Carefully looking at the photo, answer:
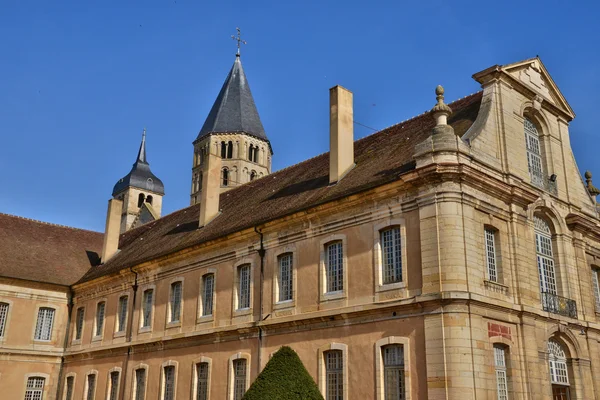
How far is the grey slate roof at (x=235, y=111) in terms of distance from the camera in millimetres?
67688

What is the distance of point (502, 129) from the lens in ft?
63.0

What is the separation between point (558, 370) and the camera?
1836cm

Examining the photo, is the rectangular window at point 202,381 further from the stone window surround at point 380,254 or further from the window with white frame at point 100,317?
the stone window surround at point 380,254

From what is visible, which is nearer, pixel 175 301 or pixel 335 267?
pixel 335 267

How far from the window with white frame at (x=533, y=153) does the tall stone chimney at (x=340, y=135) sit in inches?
217

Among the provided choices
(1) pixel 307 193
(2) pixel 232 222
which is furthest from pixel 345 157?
(2) pixel 232 222

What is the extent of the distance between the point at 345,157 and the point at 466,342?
25.2 feet

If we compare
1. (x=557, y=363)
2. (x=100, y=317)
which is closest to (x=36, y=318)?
(x=100, y=317)

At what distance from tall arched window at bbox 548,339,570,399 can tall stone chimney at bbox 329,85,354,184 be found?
26.0 feet

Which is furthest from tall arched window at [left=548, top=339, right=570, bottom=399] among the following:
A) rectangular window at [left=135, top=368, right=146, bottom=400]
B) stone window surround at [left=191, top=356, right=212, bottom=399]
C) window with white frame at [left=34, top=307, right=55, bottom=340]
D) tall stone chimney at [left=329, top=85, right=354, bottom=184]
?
window with white frame at [left=34, top=307, right=55, bottom=340]

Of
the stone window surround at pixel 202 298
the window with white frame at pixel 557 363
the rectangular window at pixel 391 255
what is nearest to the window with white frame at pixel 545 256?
the window with white frame at pixel 557 363

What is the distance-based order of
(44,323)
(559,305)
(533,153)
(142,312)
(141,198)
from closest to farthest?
(559,305)
(533,153)
(142,312)
(44,323)
(141,198)

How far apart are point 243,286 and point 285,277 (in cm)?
215

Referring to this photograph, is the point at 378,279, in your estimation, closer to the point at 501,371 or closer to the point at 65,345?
the point at 501,371
